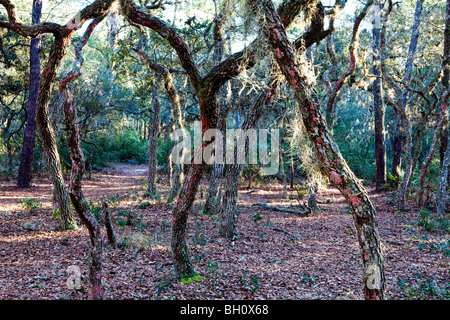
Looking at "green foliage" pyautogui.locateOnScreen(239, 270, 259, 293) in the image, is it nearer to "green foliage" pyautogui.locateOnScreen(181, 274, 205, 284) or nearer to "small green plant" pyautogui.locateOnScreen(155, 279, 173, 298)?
"green foliage" pyautogui.locateOnScreen(181, 274, 205, 284)

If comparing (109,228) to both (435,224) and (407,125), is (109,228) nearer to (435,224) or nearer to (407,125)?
Answer: (435,224)

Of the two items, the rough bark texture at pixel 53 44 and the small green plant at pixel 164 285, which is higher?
the rough bark texture at pixel 53 44

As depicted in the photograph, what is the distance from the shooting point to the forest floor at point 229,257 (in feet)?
14.5

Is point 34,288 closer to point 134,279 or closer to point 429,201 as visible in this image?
point 134,279

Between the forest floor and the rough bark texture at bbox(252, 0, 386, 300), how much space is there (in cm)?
158

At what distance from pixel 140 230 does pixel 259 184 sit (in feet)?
32.7

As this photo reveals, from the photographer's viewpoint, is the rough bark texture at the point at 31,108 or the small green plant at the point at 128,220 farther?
the rough bark texture at the point at 31,108

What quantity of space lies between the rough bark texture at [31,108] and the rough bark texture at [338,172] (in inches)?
467

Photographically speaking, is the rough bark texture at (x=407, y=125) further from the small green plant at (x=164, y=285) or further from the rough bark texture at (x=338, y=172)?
the small green plant at (x=164, y=285)

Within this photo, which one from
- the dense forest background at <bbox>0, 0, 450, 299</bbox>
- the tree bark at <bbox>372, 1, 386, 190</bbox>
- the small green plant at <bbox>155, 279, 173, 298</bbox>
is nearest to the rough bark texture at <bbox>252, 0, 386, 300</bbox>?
the dense forest background at <bbox>0, 0, 450, 299</bbox>

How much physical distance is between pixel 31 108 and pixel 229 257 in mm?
10447

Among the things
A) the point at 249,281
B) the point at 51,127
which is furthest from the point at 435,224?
the point at 51,127

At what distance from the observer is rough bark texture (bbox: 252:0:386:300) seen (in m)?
2.96

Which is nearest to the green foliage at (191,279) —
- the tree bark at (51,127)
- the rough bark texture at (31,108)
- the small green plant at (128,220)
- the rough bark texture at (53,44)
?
the small green plant at (128,220)
